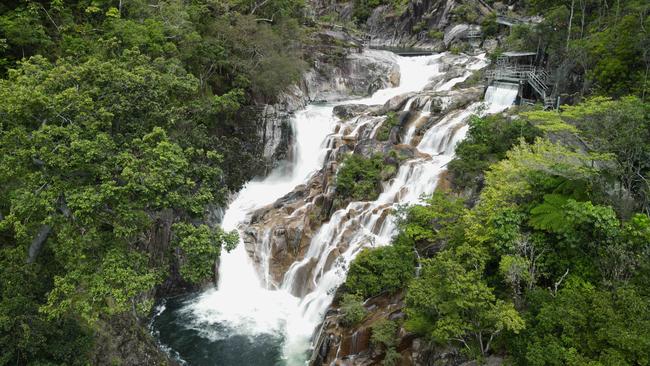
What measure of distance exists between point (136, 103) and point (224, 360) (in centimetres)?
939

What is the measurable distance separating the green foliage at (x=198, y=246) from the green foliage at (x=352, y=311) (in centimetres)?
473

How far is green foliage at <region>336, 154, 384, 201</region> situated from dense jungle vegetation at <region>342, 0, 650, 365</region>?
4538mm

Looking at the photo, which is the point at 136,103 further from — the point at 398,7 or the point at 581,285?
the point at 398,7

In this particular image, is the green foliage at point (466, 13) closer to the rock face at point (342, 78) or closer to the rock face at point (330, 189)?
the rock face at point (342, 78)

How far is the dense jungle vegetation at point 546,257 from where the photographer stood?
9273mm

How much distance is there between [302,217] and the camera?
2130cm

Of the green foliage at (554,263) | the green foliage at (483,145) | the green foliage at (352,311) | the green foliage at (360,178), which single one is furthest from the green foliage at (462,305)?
the green foliage at (360,178)

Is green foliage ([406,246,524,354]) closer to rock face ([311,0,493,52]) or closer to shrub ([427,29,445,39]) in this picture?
rock face ([311,0,493,52])

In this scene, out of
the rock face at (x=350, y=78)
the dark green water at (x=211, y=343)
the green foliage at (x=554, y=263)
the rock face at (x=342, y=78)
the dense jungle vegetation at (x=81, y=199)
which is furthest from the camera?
the rock face at (x=350, y=78)

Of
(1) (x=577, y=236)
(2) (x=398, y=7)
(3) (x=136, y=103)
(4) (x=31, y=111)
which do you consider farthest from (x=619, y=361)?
(2) (x=398, y=7)

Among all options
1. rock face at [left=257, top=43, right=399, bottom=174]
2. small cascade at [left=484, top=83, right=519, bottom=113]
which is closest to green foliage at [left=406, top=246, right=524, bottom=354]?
small cascade at [left=484, top=83, right=519, bottom=113]

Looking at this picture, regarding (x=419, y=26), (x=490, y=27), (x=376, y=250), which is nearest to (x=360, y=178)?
(x=376, y=250)

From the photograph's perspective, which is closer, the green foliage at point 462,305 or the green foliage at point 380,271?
the green foliage at point 462,305

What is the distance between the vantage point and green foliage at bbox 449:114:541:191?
18.5 meters
